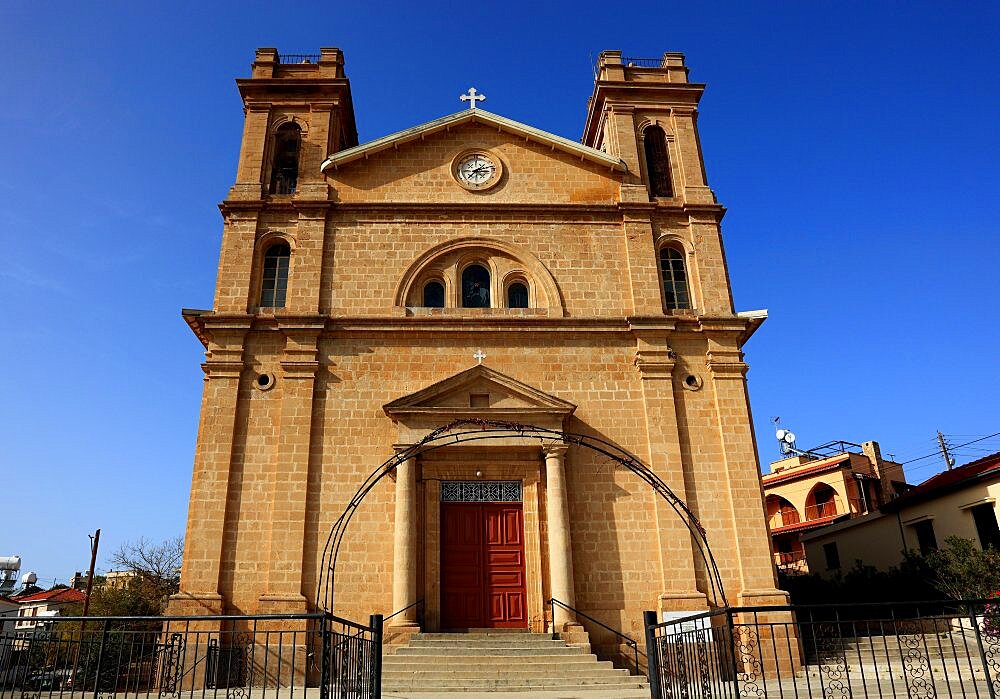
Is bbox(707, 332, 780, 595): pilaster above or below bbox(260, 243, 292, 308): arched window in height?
below

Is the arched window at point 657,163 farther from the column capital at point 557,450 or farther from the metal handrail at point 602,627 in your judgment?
the metal handrail at point 602,627

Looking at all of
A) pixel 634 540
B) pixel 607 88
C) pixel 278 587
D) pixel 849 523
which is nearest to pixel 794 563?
pixel 849 523

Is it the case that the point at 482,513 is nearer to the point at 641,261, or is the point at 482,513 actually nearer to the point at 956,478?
the point at 641,261

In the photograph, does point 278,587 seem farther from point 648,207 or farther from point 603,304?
point 648,207

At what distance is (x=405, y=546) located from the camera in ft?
47.5

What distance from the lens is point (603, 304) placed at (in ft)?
56.8

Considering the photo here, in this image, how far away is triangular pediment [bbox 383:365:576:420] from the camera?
612 inches

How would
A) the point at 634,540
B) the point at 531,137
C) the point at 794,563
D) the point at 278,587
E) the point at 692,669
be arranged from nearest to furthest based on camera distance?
the point at 692,669 < the point at 278,587 < the point at 634,540 < the point at 531,137 < the point at 794,563

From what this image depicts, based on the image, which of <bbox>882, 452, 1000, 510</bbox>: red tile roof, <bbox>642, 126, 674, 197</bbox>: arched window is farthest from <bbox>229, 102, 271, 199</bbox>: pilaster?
<bbox>882, 452, 1000, 510</bbox>: red tile roof

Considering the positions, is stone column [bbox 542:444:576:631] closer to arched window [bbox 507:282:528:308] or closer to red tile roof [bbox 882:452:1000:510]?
arched window [bbox 507:282:528:308]

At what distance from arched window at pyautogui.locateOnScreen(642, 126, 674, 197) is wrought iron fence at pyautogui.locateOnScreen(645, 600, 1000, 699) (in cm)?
1049

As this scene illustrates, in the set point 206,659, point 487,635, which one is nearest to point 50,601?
point 206,659

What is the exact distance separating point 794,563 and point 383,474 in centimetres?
2542

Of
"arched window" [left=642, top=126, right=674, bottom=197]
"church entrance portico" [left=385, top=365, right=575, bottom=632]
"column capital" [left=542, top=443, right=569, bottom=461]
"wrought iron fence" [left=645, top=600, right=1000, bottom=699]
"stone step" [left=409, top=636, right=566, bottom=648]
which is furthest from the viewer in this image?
"arched window" [left=642, top=126, right=674, bottom=197]
